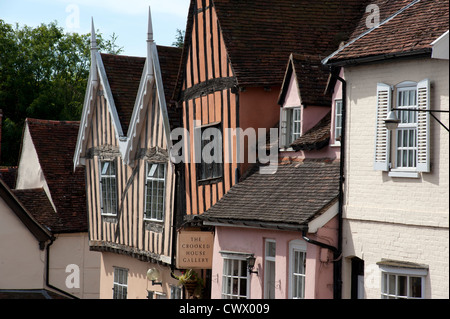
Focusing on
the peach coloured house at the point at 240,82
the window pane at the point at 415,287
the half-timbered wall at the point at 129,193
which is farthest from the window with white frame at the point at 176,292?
the window pane at the point at 415,287

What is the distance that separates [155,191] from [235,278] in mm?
5801

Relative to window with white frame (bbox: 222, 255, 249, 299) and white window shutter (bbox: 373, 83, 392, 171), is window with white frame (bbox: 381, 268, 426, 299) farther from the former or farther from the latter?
window with white frame (bbox: 222, 255, 249, 299)

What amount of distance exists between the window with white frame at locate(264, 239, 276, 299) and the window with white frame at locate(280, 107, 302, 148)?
2.26 m

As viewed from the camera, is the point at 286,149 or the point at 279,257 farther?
the point at 286,149

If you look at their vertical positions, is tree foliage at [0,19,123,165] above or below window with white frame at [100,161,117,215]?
above

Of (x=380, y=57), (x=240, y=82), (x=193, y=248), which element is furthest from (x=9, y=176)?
(x=380, y=57)

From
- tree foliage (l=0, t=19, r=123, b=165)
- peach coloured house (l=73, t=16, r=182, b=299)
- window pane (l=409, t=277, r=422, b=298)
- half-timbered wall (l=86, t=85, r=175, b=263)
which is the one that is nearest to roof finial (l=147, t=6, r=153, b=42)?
peach coloured house (l=73, t=16, r=182, b=299)

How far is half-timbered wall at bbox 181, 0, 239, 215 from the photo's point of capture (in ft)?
65.0

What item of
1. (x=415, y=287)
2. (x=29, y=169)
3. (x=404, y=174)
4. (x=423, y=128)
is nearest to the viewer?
(x=423, y=128)

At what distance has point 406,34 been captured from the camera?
14953 millimetres

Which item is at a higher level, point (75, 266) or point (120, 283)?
point (75, 266)

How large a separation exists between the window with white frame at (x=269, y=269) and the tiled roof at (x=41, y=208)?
43.0 feet

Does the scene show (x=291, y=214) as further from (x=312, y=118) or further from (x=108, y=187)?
(x=108, y=187)

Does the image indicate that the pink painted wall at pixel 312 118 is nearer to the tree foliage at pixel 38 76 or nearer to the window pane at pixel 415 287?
the window pane at pixel 415 287
